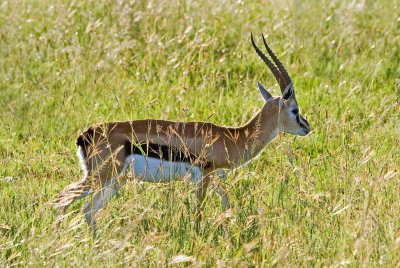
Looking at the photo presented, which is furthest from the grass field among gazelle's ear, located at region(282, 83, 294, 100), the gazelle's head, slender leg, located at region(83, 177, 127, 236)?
gazelle's ear, located at region(282, 83, 294, 100)

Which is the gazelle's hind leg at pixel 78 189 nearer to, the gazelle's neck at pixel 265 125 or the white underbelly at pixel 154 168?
the white underbelly at pixel 154 168

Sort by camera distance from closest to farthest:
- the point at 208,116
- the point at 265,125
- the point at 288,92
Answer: the point at 288,92 < the point at 265,125 < the point at 208,116

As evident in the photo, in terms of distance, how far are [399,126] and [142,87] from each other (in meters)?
2.44

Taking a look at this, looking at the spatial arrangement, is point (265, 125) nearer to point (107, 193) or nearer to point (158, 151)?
point (158, 151)

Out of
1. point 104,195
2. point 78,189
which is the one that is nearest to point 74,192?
point 78,189

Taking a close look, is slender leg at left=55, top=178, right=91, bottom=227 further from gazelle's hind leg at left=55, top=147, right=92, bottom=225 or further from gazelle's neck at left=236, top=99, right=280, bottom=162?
gazelle's neck at left=236, top=99, right=280, bottom=162

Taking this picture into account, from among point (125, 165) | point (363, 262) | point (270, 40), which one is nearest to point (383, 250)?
point (363, 262)

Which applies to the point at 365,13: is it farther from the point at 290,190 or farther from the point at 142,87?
the point at 290,190

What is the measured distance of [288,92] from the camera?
7.13 m

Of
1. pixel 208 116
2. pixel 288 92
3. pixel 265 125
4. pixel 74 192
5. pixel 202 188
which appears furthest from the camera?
pixel 208 116

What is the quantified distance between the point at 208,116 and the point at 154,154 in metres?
1.28

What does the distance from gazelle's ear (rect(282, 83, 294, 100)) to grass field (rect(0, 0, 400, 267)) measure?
402 mm

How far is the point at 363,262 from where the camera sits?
4715mm

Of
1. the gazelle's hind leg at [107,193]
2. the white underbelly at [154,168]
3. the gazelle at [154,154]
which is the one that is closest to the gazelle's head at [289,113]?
the gazelle at [154,154]
